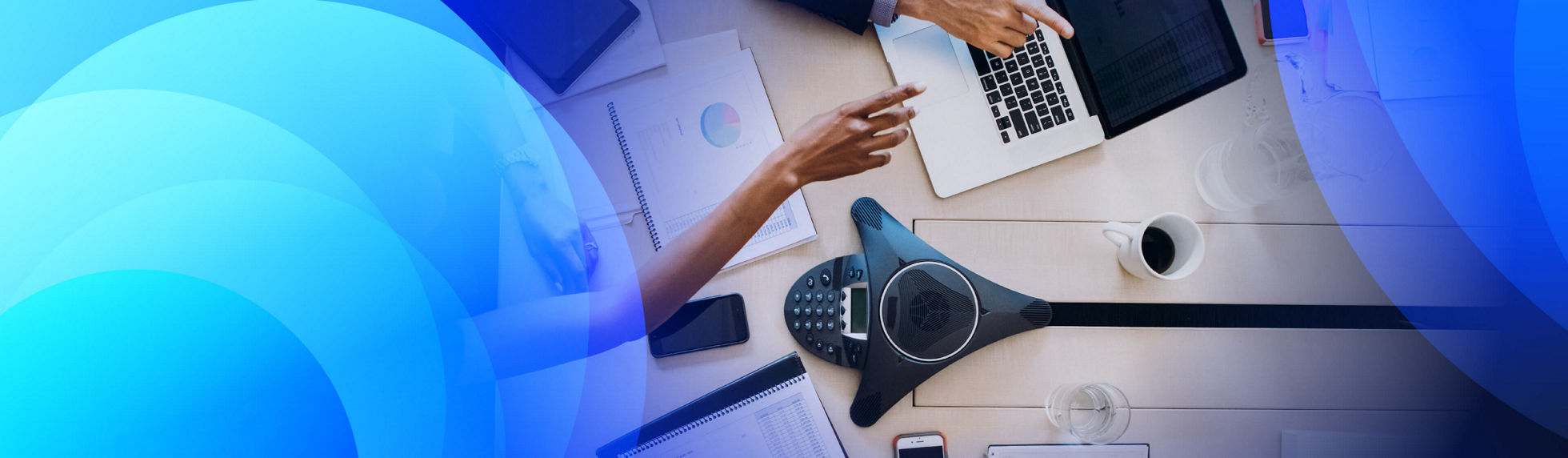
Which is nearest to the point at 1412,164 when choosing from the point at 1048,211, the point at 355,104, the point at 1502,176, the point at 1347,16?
the point at 1502,176

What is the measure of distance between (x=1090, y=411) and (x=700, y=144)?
69 cm

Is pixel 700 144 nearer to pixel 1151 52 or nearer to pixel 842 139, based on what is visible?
pixel 842 139

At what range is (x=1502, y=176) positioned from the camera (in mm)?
860

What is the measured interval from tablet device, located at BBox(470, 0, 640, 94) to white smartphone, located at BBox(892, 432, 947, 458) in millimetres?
712

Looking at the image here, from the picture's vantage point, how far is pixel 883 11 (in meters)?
0.92

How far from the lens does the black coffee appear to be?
915 millimetres

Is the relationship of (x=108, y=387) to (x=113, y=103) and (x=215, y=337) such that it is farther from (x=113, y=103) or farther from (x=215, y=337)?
(x=113, y=103)

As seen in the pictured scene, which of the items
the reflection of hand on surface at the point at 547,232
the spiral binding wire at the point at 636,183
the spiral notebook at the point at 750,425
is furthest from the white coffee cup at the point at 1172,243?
the reflection of hand on surface at the point at 547,232

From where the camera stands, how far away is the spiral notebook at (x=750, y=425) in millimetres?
930

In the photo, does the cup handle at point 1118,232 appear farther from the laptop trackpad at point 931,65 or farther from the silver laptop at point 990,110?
the laptop trackpad at point 931,65
